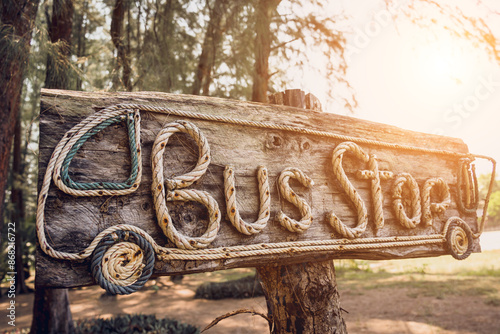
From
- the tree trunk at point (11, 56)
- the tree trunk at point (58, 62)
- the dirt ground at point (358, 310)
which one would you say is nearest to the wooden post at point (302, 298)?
the dirt ground at point (358, 310)

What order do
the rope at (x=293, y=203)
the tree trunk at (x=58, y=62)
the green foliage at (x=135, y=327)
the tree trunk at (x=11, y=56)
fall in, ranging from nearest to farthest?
1. the rope at (x=293, y=203)
2. the tree trunk at (x=11, y=56)
3. the tree trunk at (x=58, y=62)
4. the green foliage at (x=135, y=327)

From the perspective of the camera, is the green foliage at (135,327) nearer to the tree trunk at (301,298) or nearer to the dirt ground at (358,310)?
the dirt ground at (358,310)

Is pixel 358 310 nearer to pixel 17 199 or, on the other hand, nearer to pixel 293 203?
pixel 293 203

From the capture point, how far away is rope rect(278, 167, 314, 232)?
1055 mm

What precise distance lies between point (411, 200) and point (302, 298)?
0.62 m

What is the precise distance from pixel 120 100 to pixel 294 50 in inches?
151

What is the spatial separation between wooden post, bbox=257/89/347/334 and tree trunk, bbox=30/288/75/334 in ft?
10.8

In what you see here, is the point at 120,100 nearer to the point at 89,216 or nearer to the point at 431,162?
the point at 89,216

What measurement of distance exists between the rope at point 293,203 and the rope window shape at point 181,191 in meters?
0.23

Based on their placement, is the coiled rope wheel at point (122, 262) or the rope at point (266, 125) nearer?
the coiled rope wheel at point (122, 262)

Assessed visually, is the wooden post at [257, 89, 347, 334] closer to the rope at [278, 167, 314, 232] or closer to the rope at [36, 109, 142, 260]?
the rope at [278, 167, 314, 232]

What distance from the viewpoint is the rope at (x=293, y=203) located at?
41.5 inches

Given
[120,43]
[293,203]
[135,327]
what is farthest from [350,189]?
[135,327]

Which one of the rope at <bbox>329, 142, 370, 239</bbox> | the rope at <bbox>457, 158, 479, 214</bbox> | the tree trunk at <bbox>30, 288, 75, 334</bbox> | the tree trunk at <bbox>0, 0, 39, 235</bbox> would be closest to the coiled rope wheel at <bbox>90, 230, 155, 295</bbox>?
the rope at <bbox>329, 142, 370, 239</bbox>
